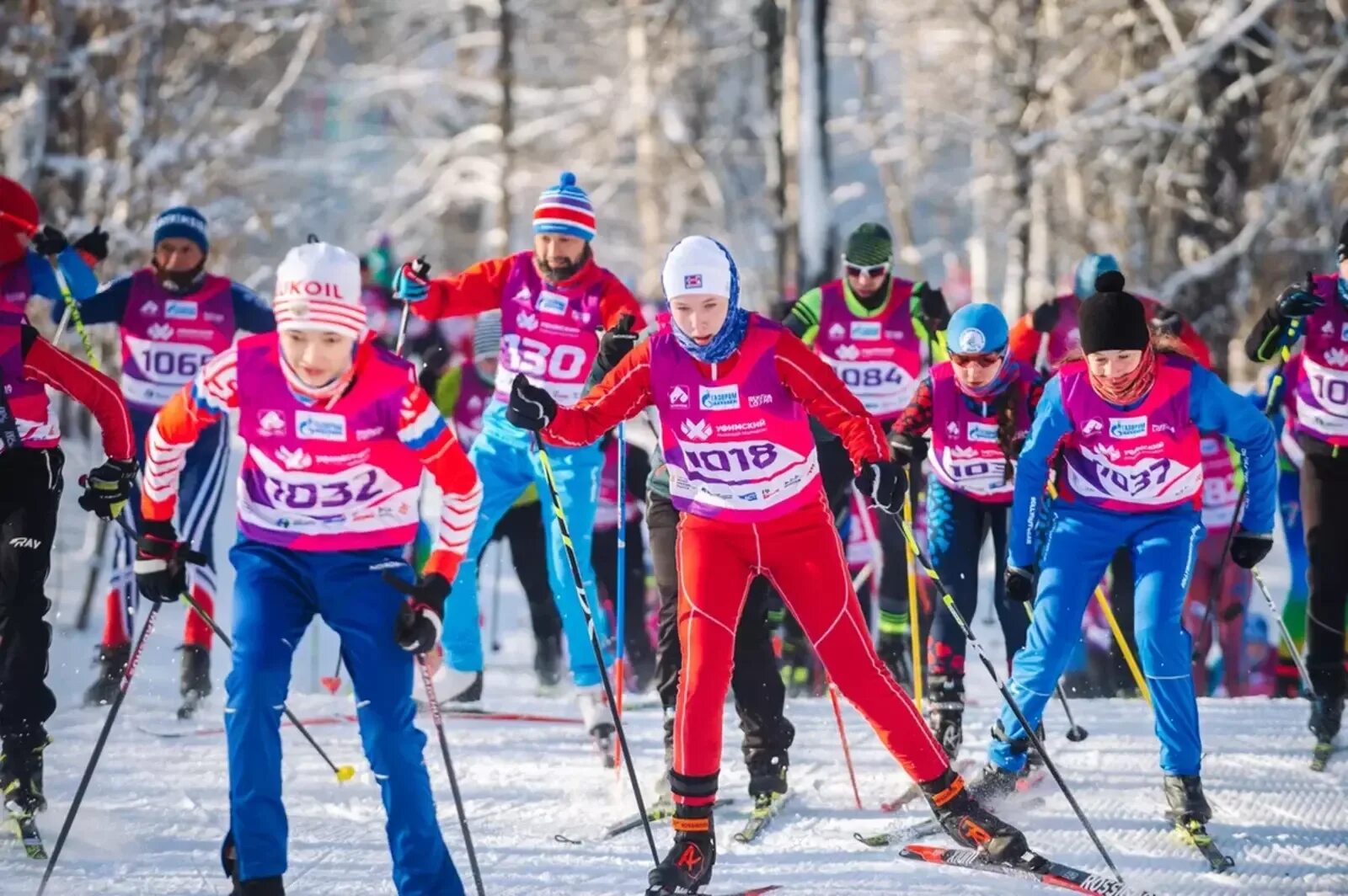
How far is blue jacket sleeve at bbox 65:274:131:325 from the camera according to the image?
6.72 meters

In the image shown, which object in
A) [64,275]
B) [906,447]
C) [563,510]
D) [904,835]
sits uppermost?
[64,275]

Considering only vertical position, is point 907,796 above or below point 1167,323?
below

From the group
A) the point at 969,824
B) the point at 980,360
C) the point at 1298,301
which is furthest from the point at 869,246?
the point at 969,824

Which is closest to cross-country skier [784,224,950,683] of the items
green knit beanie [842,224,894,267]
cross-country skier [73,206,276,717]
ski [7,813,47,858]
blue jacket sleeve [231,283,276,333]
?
green knit beanie [842,224,894,267]

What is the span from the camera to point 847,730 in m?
6.69

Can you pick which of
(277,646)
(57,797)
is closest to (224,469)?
(57,797)

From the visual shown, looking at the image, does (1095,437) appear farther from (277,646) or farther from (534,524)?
(534,524)

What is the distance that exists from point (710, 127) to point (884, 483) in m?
19.6

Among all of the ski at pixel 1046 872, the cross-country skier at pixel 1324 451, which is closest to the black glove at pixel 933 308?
the cross-country skier at pixel 1324 451

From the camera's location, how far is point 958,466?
5855mm

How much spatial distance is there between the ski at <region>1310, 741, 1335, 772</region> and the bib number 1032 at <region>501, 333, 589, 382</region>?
3.59m

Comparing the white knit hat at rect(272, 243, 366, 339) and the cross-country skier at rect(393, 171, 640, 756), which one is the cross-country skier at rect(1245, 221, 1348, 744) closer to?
the cross-country skier at rect(393, 171, 640, 756)

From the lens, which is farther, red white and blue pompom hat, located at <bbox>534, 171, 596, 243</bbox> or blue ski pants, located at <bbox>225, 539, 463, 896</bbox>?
red white and blue pompom hat, located at <bbox>534, 171, 596, 243</bbox>

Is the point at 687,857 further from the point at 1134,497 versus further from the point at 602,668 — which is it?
the point at 1134,497
